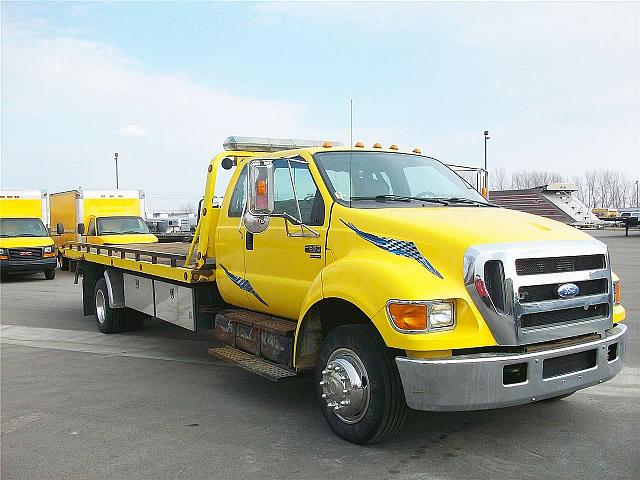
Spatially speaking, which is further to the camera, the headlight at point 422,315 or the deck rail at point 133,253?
the deck rail at point 133,253

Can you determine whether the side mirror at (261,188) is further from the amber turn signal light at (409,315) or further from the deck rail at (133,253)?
the deck rail at (133,253)

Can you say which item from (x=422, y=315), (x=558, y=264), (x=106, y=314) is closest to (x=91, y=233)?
(x=106, y=314)

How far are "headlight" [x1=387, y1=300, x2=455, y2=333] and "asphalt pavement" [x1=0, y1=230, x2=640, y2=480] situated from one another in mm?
974

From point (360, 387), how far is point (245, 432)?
1.12 m

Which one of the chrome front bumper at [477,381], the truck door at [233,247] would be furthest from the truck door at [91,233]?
the chrome front bumper at [477,381]

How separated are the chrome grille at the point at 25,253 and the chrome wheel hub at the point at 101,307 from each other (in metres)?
9.69

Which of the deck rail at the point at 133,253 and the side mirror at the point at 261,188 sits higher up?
the side mirror at the point at 261,188

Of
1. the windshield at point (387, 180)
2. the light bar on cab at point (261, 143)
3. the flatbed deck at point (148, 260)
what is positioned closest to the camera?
the windshield at point (387, 180)

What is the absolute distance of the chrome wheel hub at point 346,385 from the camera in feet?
15.2

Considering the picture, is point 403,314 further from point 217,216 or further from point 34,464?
point 217,216

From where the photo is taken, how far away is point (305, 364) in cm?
537

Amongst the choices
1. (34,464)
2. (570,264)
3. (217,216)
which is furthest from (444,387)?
(217,216)

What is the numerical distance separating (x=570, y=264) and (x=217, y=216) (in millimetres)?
3770

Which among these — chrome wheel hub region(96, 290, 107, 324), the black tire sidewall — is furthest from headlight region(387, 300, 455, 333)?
chrome wheel hub region(96, 290, 107, 324)
